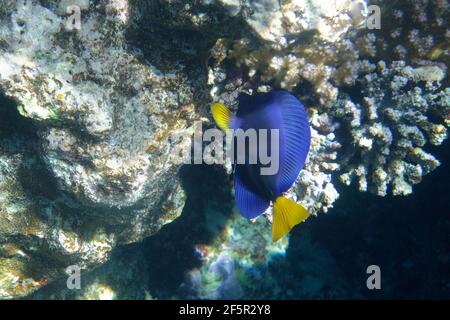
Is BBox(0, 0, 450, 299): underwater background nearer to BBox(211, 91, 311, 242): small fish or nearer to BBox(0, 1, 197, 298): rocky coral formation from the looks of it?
BBox(0, 1, 197, 298): rocky coral formation

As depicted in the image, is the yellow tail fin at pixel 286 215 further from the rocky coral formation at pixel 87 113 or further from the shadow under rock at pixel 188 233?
the shadow under rock at pixel 188 233

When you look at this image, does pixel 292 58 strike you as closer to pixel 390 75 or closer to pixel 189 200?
pixel 390 75

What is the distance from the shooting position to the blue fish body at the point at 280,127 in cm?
188

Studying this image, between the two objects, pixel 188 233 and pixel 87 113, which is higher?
pixel 87 113

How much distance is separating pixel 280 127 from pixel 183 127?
93 cm

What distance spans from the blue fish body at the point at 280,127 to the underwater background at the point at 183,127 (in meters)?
0.52

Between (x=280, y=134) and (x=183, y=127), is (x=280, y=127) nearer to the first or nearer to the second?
(x=280, y=134)

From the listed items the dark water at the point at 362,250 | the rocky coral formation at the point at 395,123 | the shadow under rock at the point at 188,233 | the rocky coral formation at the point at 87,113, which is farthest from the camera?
the dark water at the point at 362,250

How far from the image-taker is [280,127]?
6.18 ft

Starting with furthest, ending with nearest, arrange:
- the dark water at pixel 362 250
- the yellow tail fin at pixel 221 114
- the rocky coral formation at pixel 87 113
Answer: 1. the dark water at pixel 362 250
2. the rocky coral formation at pixel 87 113
3. the yellow tail fin at pixel 221 114

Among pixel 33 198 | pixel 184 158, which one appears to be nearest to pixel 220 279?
pixel 184 158

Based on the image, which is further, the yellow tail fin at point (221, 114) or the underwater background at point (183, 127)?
the underwater background at point (183, 127)

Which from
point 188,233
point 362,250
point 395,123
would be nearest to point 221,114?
point 395,123

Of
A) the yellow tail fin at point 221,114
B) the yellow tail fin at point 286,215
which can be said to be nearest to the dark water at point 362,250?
the yellow tail fin at point 286,215
